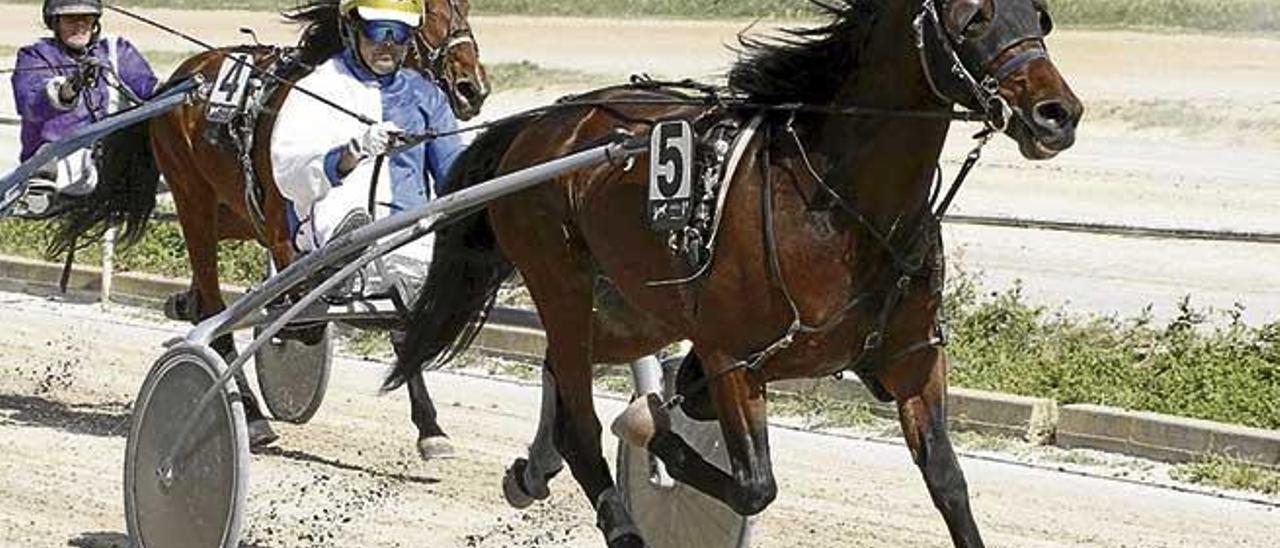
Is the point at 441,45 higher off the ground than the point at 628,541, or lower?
higher

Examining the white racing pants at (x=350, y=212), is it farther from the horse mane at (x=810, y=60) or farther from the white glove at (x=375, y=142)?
the horse mane at (x=810, y=60)

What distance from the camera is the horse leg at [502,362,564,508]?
679 centimetres

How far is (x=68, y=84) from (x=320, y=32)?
67.5 inches

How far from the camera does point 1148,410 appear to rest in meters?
8.69

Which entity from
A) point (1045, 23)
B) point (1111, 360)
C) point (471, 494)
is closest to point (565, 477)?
point (471, 494)

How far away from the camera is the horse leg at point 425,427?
854 centimetres

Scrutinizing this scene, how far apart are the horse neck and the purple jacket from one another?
4.85m

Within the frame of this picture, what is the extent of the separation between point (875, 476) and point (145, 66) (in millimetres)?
3531

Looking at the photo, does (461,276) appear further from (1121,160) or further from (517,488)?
(1121,160)

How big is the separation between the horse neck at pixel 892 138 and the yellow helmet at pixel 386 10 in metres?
2.38

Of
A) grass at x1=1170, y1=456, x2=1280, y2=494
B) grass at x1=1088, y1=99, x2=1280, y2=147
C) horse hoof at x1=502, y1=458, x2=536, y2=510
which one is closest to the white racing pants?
horse hoof at x1=502, y1=458, x2=536, y2=510

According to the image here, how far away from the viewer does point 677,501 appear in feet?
22.2

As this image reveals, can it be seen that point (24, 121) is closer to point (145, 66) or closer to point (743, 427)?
point (145, 66)

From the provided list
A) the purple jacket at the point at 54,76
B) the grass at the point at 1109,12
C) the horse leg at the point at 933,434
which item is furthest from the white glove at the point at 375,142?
the grass at the point at 1109,12
